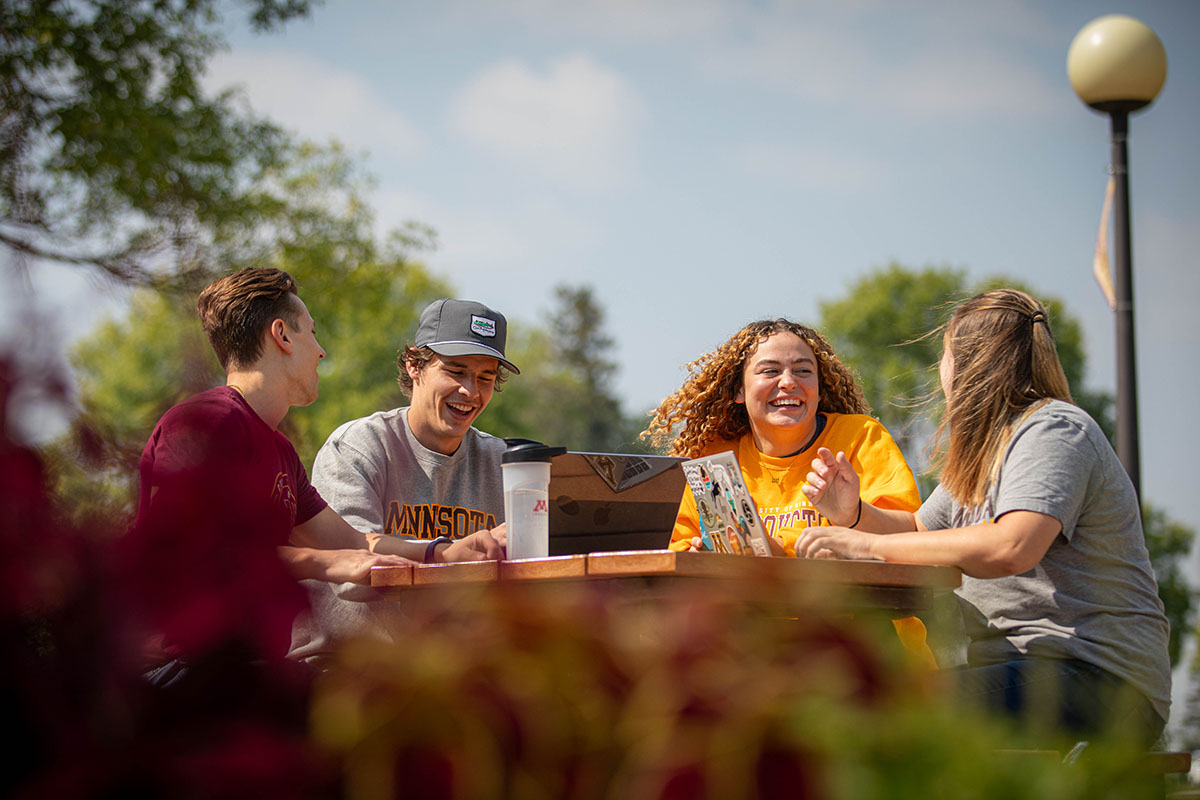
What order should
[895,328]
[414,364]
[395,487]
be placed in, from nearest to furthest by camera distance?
1. [395,487]
2. [414,364]
3. [895,328]

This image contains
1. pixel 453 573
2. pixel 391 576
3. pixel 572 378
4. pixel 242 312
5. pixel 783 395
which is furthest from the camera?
pixel 572 378

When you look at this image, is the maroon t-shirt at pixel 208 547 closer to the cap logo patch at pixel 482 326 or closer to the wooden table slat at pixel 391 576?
the wooden table slat at pixel 391 576

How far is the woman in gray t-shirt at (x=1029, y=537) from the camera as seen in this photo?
10.1 ft

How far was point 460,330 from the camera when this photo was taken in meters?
4.72

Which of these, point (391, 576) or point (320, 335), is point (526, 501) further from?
point (320, 335)

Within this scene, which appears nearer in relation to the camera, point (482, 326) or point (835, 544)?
point (835, 544)

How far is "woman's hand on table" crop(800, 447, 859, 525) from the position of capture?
366cm

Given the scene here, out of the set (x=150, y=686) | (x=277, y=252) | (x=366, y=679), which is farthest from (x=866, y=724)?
(x=277, y=252)

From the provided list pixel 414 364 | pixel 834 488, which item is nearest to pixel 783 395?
pixel 834 488

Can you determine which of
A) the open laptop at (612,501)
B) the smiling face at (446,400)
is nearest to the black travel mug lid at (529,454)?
the open laptop at (612,501)

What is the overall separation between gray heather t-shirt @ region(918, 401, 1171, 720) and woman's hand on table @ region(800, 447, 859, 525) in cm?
46

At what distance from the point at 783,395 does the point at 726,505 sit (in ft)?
4.83

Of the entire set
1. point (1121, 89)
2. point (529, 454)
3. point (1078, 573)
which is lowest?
point (1078, 573)

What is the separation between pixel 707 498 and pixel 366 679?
2649 millimetres
